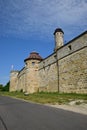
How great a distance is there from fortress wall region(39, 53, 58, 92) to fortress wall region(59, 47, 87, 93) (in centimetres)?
216

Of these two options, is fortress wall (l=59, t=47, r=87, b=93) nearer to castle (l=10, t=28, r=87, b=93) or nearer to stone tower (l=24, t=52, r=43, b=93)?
castle (l=10, t=28, r=87, b=93)

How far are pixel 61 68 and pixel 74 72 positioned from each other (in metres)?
3.58

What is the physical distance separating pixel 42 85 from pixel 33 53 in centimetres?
793

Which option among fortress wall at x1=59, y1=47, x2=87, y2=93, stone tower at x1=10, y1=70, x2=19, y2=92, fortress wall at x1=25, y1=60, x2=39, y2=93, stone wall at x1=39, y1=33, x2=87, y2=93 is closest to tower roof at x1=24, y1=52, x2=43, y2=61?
fortress wall at x1=25, y1=60, x2=39, y2=93

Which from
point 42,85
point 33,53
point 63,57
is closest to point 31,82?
point 42,85

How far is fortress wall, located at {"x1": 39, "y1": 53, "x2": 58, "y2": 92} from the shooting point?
25.4 meters

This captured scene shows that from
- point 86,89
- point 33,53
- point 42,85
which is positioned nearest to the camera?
point 86,89

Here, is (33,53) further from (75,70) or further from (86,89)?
(86,89)

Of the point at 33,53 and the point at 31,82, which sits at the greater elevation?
the point at 33,53

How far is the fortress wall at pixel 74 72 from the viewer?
60.5ft

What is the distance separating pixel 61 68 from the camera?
76.7 ft

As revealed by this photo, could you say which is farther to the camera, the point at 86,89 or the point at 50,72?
the point at 50,72

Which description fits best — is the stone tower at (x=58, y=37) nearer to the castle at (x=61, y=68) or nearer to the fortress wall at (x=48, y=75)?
the castle at (x=61, y=68)

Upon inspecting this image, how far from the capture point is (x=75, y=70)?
1991cm
